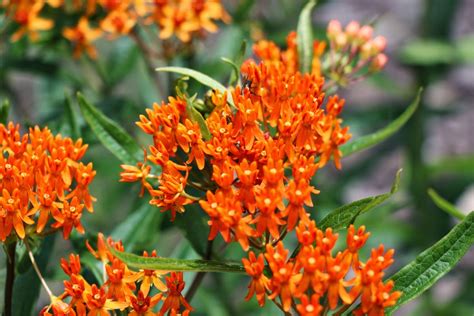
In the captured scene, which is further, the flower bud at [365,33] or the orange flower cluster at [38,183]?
the flower bud at [365,33]

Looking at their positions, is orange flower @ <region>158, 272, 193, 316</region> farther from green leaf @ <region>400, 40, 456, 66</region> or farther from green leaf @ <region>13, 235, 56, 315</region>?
green leaf @ <region>400, 40, 456, 66</region>

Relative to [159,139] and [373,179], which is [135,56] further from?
[373,179]

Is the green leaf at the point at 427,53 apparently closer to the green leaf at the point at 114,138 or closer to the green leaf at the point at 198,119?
the green leaf at the point at 114,138

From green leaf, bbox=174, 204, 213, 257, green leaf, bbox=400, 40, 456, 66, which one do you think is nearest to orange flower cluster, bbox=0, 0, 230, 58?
green leaf, bbox=174, 204, 213, 257

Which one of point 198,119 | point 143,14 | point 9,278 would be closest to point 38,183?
point 9,278

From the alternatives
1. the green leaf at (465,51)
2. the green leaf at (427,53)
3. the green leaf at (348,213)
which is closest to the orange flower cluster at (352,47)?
the green leaf at (348,213)

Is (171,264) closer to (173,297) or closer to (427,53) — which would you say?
(173,297)

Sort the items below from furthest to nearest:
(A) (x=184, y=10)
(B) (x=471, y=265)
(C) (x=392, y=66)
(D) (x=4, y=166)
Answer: (C) (x=392, y=66) → (B) (x=471, y=265) → (A) (x=184, y=10) → (D) (x=4, y=166)

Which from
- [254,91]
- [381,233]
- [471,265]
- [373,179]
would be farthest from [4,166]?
[373,179]
